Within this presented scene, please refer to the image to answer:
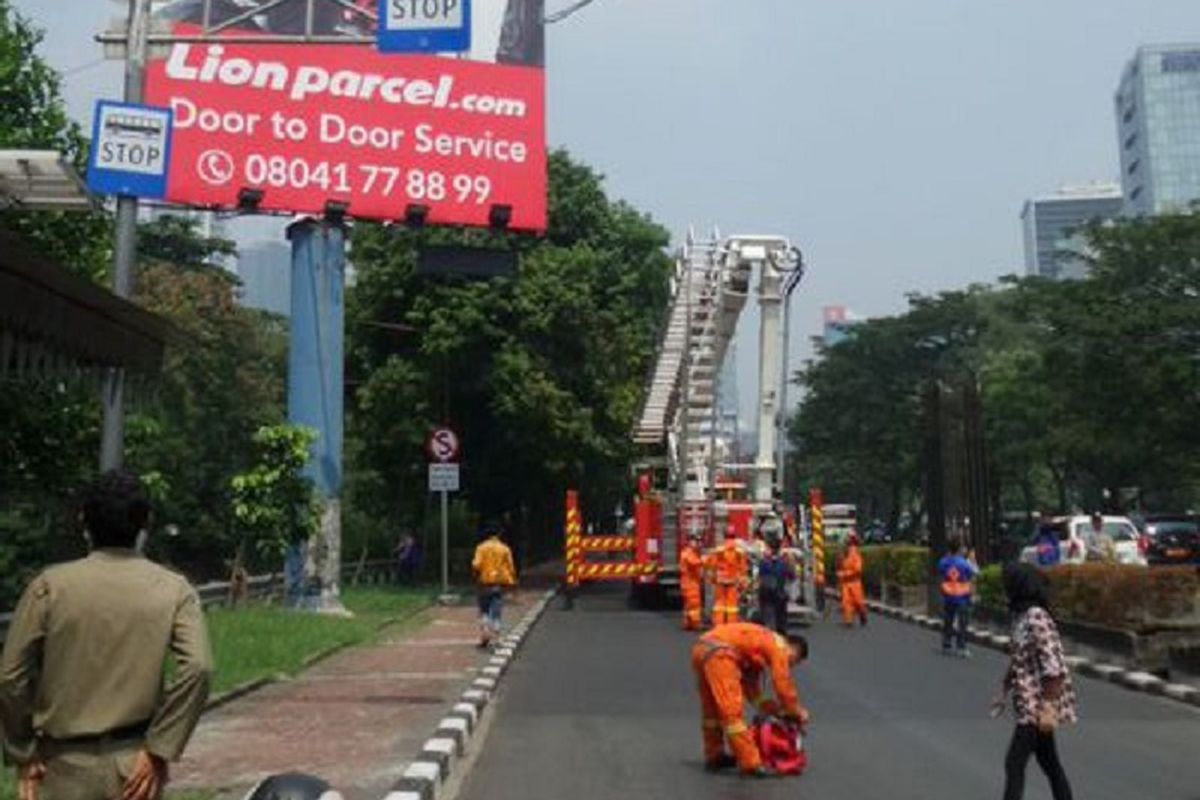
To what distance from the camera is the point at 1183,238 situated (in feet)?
125

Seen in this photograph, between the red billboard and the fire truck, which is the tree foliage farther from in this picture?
the red billboard

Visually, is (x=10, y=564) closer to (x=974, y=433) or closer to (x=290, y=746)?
(x=290, y=746)

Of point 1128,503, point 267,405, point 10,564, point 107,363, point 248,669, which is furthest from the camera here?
point 1128,503

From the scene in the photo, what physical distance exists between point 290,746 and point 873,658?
941cm

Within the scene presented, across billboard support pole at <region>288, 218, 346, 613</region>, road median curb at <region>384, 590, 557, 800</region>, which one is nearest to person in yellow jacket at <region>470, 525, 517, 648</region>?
road median curb at <region>384, 590, 557, 800</region>

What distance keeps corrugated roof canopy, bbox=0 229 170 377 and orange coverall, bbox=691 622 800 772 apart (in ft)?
13.6

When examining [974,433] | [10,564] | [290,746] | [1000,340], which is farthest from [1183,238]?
[290,746]

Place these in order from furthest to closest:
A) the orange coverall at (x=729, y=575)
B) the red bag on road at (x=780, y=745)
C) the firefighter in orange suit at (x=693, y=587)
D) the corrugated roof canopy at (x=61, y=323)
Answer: the firefighter in orange suit at (x=693, y=587), the orange coverall at (x=729, y=575), the red bag on road at (x=780, y=745), the corrugated roof canopy at (x=61, y=323)

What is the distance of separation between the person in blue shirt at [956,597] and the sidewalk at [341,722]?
19.6ft

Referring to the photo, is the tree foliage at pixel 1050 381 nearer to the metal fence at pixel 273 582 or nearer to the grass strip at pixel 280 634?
the grass strip at pixel 280 634

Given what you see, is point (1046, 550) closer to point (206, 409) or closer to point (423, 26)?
point (423, 26)

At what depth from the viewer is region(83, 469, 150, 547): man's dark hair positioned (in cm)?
426

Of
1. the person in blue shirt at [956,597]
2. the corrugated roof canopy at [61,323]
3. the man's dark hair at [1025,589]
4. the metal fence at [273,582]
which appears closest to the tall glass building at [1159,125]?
the metal fence at [273,582]

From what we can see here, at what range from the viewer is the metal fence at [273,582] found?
985 inches
